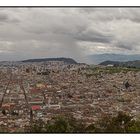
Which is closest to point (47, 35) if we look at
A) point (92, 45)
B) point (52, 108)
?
point (92, 45)

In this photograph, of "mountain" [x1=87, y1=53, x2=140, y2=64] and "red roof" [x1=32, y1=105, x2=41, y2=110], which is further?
"red roof" [x1=32, y1=105, x2=41, y2=110]

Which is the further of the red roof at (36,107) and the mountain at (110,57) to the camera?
the red roof at (36,107)

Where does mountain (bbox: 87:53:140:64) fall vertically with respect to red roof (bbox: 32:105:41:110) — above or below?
above

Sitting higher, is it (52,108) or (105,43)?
(105,43)

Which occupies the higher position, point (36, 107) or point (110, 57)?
point (110, 57)

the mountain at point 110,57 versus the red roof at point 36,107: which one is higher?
the mountain at point 110,57
